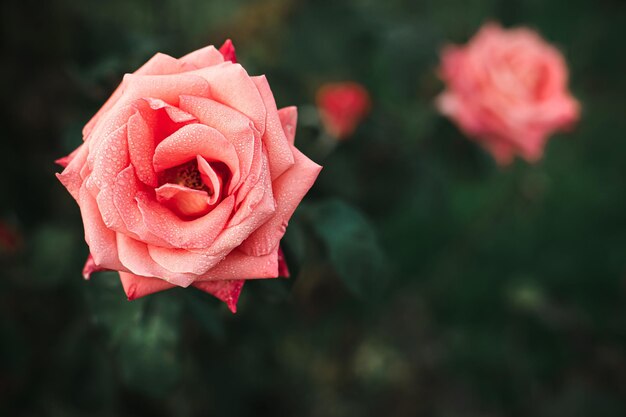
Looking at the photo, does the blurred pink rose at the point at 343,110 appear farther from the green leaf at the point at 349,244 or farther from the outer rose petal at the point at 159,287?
the outer rose petal at the point at 159,287

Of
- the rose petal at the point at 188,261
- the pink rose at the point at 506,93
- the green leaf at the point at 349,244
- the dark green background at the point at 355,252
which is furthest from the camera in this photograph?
the pink rose at the point at 506,93

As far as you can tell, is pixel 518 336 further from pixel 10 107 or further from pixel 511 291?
pixel 10 107

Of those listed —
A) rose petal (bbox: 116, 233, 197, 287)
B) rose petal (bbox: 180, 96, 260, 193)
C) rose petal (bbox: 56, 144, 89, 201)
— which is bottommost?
rose petal (bbox: 116, 233, 197, 287)

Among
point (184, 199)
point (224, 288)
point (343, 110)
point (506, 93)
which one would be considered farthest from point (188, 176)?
point (506, 93)

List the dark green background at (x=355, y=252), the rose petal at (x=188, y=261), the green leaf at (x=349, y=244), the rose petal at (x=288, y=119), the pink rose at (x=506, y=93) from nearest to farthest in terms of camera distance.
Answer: the rose petal at (x=188, y=261) → the rose petal at (x=288, y=119) → the green leaf at (x=349, y=244) → the dark green background at (x=355, y=252) → the pink rose at (x=506, y=93)

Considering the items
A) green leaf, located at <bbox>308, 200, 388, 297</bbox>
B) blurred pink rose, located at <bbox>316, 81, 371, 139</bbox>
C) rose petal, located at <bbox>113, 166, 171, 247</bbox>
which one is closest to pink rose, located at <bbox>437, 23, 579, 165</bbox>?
blurred pink rose, located at <bbox>316, 81, 371, 139</bbox>

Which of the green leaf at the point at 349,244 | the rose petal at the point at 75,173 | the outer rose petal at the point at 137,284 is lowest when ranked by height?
the green leaf at the point at 349,244

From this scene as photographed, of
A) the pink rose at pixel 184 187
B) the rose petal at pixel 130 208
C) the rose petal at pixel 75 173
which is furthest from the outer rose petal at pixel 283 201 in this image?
the rose petal at pixel 75 173

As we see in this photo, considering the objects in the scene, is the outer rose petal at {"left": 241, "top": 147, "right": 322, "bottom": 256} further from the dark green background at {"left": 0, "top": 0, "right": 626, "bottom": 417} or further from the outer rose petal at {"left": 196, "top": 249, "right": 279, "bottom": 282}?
the dark green background at {"left": 0, "top": 0, "right": 626, "bottom": 417}
